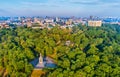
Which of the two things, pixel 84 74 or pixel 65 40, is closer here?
pixel 84 74

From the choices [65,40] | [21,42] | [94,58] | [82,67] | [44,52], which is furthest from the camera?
[65,40]

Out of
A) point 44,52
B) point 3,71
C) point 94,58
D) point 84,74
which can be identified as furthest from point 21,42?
point 84,74

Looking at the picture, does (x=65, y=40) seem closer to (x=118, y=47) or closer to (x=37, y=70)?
(x=118, y=47)

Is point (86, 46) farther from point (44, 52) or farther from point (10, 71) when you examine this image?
point (10, 71)

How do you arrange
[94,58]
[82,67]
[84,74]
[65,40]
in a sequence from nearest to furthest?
1. [84,74]
2. [82,67]
3. [94,58]
4. [65,40]

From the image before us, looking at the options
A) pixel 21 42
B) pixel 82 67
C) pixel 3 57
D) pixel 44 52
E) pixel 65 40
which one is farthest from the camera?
pixel 65 40

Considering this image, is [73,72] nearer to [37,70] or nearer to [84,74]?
[84,74]

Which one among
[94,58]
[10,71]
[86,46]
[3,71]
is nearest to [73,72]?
[94,58]

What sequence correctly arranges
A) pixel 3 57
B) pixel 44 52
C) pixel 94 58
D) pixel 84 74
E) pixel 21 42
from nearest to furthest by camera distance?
pixel 84 74
pixel 94 58
pixel 3 57
pixel 44 52
pixel 21 42

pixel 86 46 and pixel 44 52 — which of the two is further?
pixel 86 46
